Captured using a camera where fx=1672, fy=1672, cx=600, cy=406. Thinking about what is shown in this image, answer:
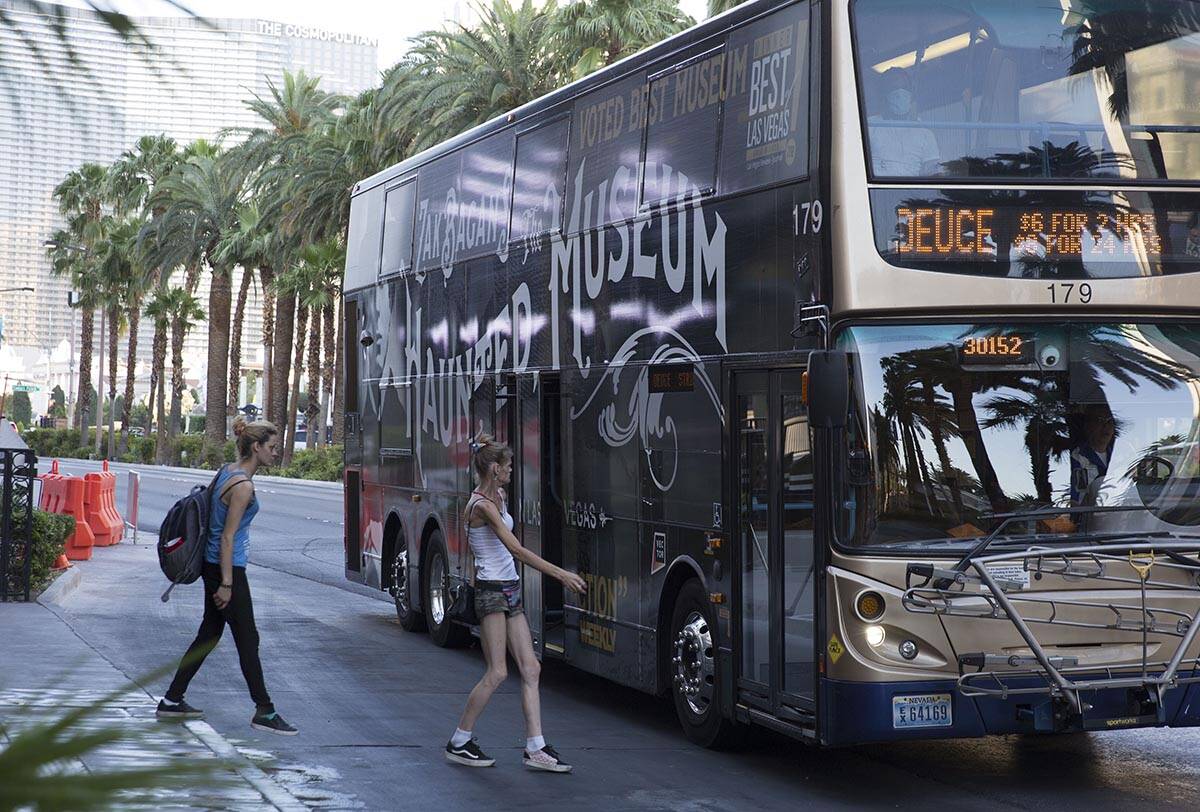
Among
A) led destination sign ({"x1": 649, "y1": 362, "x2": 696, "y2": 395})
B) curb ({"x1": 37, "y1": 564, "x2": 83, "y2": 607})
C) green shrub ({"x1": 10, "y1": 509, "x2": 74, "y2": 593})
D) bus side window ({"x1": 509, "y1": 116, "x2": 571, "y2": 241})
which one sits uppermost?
bus side window ({"x1": 509, "y1": 116, "x2": 571, "y2": 241})

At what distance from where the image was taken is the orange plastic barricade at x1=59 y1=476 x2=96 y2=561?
23.5 meters

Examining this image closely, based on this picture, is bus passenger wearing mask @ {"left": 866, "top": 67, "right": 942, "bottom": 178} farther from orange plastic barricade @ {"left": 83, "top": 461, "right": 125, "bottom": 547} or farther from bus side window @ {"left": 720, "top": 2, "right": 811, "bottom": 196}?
orange plastic barricade @ {"left": 83, "top": 461, "right": 125, "bottom": 547}

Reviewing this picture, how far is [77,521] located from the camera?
24531 mm

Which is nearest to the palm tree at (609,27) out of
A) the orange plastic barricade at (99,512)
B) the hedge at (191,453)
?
the hedge at (191,453)

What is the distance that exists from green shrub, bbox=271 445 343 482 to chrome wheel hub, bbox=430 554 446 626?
38303 mm

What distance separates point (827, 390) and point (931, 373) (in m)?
0.68

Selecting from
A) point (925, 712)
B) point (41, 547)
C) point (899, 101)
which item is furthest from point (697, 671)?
point (41, 547)

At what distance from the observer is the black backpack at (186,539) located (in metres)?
9.97

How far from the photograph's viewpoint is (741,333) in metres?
9.56

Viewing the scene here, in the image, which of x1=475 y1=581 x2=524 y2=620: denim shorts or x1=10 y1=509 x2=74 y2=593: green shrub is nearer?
x1=475 y1=581 x2=524 y2=620: denim shorts

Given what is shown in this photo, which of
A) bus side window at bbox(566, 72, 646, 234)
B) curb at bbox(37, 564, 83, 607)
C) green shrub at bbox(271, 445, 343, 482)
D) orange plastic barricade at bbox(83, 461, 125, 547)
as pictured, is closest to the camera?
bus side window at bbox(566, 72, 646, 234)

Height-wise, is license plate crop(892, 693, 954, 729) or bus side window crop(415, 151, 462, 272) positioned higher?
bus side window crop(415, 151, 462, 272)

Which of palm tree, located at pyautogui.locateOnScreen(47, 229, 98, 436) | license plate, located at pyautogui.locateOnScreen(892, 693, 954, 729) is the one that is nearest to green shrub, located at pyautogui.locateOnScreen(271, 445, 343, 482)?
palm tree, located at pyautogui.locateOnScreen(47, 229, 98, 436)

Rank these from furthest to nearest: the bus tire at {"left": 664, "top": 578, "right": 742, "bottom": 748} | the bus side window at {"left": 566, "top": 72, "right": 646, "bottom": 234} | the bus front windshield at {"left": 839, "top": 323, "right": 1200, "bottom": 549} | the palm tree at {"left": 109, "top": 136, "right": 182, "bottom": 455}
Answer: the bus side window at {"left": 566, "top": 72, "right": 646, "bottom": 234} < the bus tire at {"left": 664, "top": 578, "right": 742, "bottom": 748} < the bus front windshield at {"left": 839, "top": 323, "right": 1200, "bottom": 549} < the palm tree at {"left": 109, "top": 136, "right": 182, "bottom": 455}
